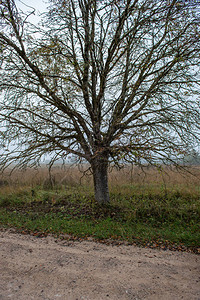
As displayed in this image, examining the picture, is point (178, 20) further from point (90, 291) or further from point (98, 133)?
point (90, 291)

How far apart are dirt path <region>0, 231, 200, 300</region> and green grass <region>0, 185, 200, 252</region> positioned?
70cm

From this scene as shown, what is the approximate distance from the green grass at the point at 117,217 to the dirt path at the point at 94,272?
2.30 feet

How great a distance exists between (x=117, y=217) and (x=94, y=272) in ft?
11.1

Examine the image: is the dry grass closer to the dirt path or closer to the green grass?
the green grass

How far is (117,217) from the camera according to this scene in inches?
282

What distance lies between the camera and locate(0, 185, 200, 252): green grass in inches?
221

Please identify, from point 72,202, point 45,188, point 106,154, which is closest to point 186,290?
point 106,154

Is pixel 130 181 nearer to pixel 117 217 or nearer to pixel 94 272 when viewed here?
pixel 117 217

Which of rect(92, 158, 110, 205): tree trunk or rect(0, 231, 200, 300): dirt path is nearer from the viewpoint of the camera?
rect(0, 231, 200, 300): dirt path

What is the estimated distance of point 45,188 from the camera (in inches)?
490

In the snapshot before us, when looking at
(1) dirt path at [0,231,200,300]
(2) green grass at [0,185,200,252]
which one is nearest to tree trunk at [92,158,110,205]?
(2) green grass at [0,185,200,252]

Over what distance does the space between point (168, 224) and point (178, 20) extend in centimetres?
683

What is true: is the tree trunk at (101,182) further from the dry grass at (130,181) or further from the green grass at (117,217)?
the dry grass at (130,181)

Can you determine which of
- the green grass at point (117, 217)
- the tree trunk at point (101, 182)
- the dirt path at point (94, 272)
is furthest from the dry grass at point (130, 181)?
the dirt path at point (94, 272)
